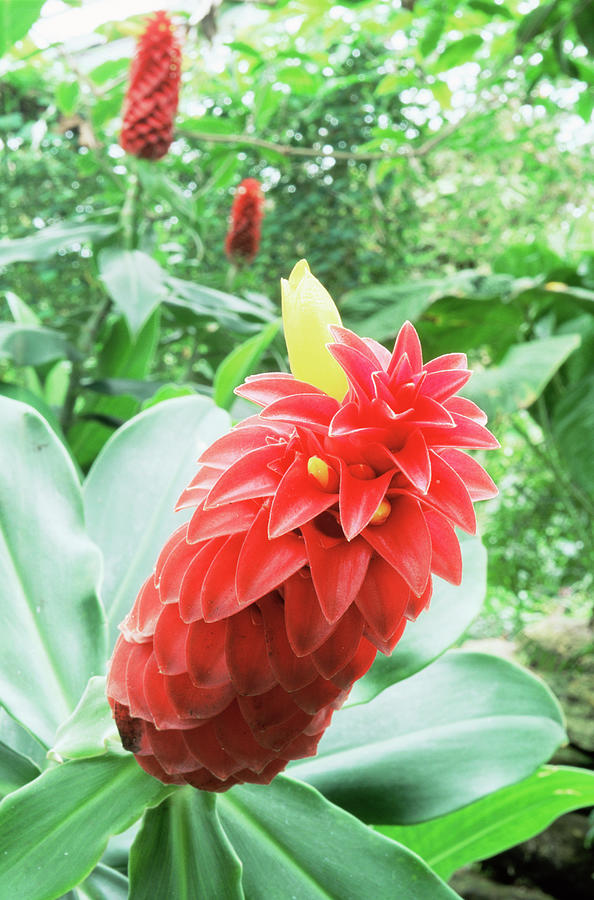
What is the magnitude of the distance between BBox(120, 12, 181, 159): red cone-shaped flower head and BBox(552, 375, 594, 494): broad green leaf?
162cm

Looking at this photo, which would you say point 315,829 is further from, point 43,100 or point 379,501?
point 43,100

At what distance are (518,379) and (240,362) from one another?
1347mm

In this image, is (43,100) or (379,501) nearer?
(379,501)

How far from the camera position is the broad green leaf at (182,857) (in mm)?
459

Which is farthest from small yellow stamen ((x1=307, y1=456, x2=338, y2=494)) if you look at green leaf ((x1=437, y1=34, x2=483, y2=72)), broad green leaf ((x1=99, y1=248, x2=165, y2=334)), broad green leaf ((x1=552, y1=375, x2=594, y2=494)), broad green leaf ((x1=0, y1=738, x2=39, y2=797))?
broad green leaf ((x1=552, y1=375, x2=594, y2=494))

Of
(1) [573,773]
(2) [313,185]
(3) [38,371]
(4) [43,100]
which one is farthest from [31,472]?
(2) [313,185]

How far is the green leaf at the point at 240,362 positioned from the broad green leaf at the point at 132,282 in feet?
0.54

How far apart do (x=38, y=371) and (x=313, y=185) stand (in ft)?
9.24

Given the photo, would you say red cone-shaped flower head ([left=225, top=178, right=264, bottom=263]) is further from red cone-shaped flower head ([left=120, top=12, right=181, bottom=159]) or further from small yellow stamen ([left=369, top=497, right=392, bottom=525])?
small yellow stamen ([left=369, top=497, right=392, bottom=525])

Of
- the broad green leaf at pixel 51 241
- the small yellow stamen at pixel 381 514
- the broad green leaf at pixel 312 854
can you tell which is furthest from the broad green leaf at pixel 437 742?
the broad green leaf at pixel 51 241

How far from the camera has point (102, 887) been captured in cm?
53

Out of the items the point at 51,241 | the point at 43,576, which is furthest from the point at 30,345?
the point at 43,576

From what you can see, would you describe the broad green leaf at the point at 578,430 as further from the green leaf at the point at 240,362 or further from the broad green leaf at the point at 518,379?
the green leaf at the point at 240,362

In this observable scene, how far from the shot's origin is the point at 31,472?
0.60 metres
